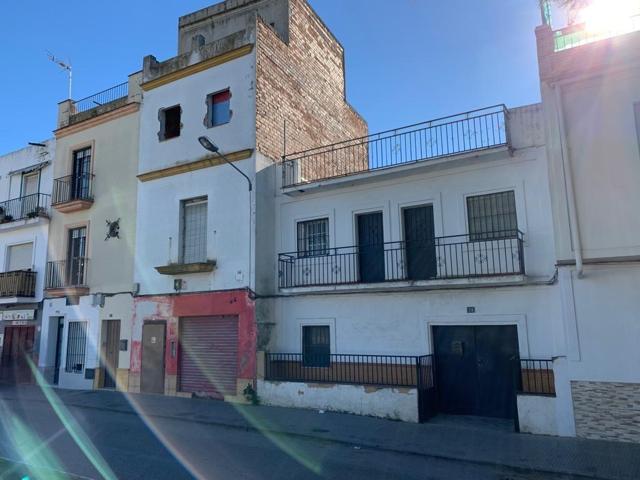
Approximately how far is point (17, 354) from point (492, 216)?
58.9ft

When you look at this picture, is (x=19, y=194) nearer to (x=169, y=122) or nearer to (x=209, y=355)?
(x=169, y=122)

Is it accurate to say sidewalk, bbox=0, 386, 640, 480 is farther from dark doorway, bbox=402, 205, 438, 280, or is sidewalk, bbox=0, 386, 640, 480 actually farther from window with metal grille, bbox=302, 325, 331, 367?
dark doorway, bbox=402, 205, 438, 280

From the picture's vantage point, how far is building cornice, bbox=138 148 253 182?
1418 cm

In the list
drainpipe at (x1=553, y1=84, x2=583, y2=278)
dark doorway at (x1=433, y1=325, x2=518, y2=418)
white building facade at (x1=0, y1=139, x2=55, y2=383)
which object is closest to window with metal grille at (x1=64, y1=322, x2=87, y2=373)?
white building facade at (x1=0, y1=139, x2=55, y2=383)

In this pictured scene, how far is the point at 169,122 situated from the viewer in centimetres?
1633

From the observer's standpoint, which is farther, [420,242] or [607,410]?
[420,242]

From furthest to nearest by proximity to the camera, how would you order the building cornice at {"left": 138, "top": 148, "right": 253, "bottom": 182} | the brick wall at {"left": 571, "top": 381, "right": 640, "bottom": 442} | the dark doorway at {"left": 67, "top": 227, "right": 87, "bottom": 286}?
1. the dark doorway at {"left": 67, "top": 227, "right": 87, "bottom": 286}
2. the building cornice at {"left": 138, "top": 148, "right": 253, "bottom": 182}
3. the brick wall at {"left": 571, "top": 381, "right": 640, "bottom": 442}

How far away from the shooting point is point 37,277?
18.5 m

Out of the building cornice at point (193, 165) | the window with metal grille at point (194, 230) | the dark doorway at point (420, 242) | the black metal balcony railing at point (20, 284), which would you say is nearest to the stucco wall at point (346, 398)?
the dark doorway at point (420, 242)

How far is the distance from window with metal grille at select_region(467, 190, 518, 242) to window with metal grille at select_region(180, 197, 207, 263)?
772 cm

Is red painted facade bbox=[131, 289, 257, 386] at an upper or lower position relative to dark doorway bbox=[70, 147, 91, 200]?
lower

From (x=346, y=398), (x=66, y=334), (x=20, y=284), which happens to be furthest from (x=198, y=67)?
(x=346, y=398)

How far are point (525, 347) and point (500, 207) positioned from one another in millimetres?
3147

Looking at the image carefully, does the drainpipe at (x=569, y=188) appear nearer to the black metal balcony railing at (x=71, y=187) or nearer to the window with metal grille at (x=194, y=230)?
the window with metal grille at (x=194, y=230)
